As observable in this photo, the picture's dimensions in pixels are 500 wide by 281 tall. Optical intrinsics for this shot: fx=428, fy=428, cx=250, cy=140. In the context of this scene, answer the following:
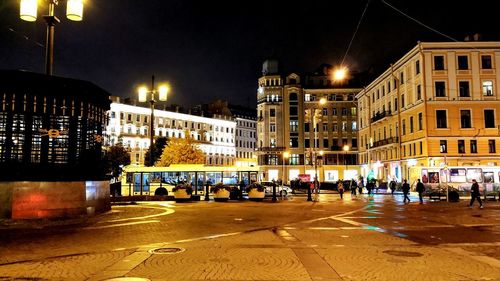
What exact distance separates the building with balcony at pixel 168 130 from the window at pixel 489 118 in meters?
49.7

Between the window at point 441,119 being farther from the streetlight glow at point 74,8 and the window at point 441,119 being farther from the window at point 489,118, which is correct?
the streetlight glow at point 74,8

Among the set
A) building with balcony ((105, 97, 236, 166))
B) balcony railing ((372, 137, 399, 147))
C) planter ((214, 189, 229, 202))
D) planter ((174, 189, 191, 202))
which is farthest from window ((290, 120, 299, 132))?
planter ((174, 189, 191, 202))

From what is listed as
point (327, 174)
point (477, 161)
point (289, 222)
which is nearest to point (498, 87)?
point (477, 161)

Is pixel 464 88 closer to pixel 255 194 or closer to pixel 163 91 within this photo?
pixel 255 194

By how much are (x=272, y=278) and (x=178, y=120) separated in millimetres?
101769

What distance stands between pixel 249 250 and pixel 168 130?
3775 inches

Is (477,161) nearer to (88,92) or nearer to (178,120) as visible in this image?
(88,92)

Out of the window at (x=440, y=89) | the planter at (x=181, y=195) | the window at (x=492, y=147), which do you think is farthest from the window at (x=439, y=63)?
the planter at (x=181, y=195)

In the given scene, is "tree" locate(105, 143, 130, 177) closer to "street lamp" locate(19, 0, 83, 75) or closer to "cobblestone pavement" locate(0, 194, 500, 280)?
"street lamp" locate(19, 0, 83, 75)

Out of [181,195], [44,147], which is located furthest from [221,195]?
[44,147]

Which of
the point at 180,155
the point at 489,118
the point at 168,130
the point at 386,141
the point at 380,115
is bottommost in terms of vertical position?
the point at 180,155

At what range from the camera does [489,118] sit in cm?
5041

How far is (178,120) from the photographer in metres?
107

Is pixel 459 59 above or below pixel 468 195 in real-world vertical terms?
above
